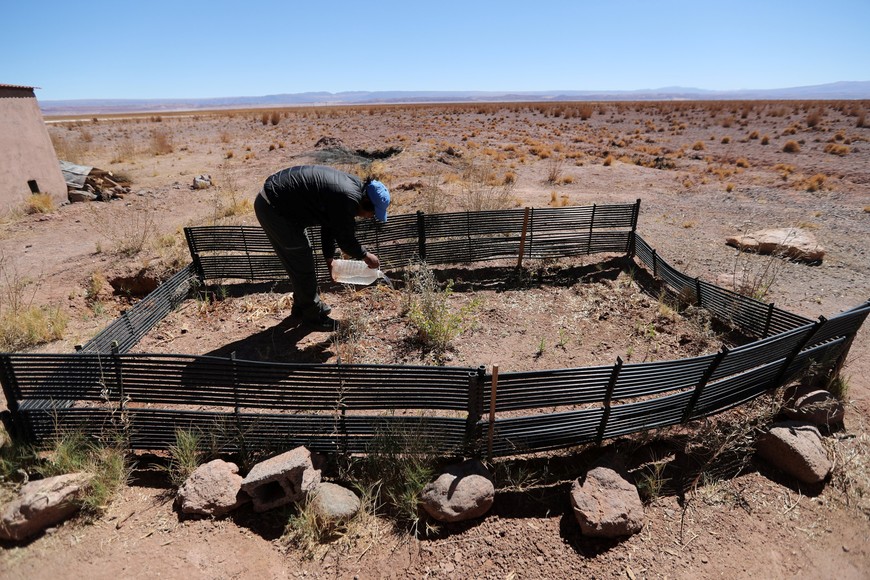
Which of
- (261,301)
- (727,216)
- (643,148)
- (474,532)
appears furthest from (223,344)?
(643,148)

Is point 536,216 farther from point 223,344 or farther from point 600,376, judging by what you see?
point 223,344

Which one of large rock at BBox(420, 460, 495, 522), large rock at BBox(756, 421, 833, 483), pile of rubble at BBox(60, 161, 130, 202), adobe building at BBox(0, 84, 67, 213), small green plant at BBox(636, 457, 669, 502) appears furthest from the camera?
pile of rubble at BBox(60, 161, 130, 202)

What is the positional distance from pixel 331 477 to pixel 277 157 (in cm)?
1942

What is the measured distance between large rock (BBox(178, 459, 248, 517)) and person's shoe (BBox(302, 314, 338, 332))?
2.30 meters

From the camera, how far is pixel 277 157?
66.7ft

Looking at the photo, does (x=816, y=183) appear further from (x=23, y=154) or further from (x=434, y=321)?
(x=23, y=154)

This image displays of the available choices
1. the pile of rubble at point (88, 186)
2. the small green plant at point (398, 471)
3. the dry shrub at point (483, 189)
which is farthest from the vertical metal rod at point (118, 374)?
the pile of rubble at point (88, 186)

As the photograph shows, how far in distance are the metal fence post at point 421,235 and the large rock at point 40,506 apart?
15.9ft

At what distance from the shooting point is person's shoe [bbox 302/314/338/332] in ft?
17.5

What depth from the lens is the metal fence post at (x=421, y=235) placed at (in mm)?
6816

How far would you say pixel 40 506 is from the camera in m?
2.88

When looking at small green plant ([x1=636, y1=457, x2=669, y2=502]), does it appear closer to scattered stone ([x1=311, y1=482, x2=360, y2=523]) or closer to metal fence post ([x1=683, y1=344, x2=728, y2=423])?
metal fence post ([x1=683, y1=344, x2=728, y2=423])

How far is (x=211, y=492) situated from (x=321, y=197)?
8.87 feet

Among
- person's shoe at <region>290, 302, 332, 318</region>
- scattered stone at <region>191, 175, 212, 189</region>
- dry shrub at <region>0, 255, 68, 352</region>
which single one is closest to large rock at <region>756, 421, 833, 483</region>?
person's shoe at <region>290, 302, 332, 318</region>
